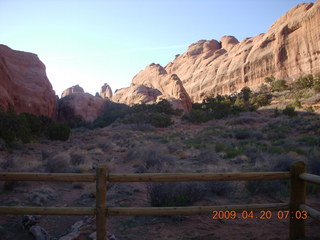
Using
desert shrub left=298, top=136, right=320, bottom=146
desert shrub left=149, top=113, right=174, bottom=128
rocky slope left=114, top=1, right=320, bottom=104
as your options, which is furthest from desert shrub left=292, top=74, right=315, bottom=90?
desert shrub left=298, top=136, right=320, bottom=146

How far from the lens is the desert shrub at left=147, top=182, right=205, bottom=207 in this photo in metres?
6.02

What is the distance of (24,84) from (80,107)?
1225 cm

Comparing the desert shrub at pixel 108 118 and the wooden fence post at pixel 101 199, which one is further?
the desert shrub at pixel 108 118

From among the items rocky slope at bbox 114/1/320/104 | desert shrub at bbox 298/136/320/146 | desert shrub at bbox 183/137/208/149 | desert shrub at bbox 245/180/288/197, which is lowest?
desert shrub at bbox 245/180/288/197

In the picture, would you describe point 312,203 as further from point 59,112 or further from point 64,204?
point 59,112

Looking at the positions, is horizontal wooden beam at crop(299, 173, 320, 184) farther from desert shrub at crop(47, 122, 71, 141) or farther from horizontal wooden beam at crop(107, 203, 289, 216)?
desert shrub at crop(47, 122, 71, 141)

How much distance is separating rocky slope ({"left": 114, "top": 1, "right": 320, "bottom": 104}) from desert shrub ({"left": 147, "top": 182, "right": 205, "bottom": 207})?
48.2 m

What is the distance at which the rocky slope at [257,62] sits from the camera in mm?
55875

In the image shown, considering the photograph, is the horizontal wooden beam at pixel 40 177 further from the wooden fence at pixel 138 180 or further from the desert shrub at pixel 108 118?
the desert shrub at pixel 108 118

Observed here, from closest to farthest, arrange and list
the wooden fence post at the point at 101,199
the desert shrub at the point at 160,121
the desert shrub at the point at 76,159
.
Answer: the wooden fence post at the point at 101,199, the desert shrub at the point at 76,159, the desert shrub at the point at 160,121

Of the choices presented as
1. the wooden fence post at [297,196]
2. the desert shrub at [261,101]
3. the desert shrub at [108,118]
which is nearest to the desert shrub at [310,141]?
the wooden fence post at [297,196]

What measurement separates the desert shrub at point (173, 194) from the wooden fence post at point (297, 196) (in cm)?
247

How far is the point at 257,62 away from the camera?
64.9 metres

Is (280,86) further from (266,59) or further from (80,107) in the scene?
(80,107)
